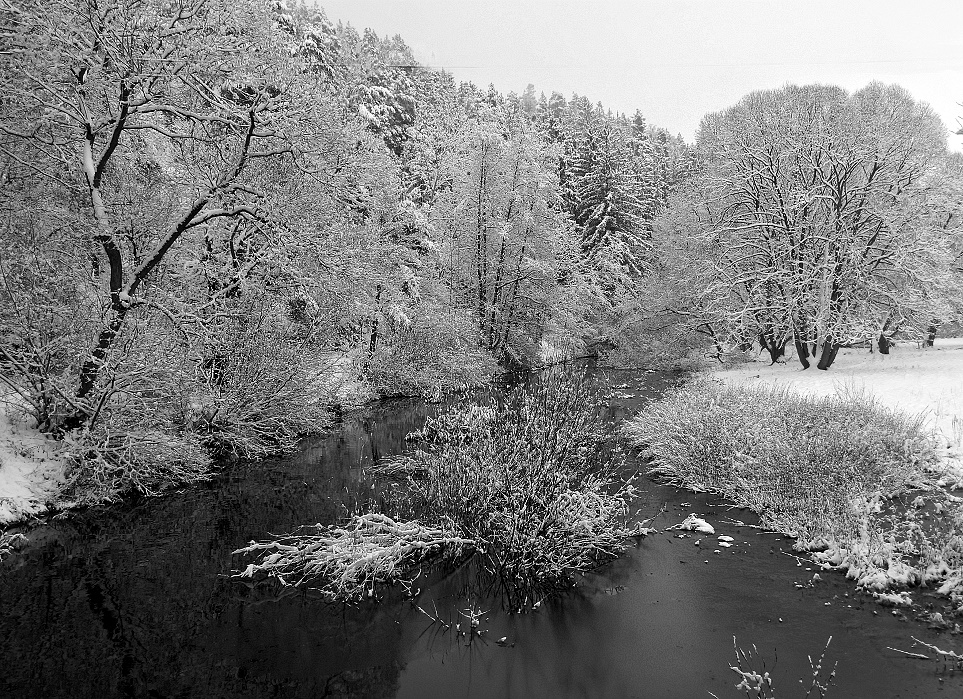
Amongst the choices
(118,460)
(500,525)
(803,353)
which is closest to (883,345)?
(803,353)

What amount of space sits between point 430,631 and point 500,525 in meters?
2.27

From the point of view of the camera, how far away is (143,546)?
942 cm

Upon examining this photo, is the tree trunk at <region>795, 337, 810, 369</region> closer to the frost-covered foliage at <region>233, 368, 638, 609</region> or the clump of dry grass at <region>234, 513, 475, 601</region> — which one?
the frost-covered foliage at <region>233, 368, 638, 609</region>

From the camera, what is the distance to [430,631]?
280 inches

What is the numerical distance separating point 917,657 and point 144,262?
14968 mm

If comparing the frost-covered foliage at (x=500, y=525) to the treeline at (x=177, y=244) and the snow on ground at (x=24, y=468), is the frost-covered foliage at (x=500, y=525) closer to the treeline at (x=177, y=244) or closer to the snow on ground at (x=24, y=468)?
the snow on ground at (x=24, y=468)

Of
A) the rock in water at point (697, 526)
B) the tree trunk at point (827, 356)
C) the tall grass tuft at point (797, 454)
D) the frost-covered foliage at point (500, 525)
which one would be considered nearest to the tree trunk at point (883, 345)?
the tree trunk at point (827, 356)

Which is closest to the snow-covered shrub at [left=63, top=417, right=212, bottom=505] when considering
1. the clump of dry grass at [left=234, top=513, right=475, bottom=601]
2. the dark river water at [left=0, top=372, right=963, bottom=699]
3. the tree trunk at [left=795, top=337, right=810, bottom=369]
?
the dark river water at [left=0, top=372, right=963, bottom=699]

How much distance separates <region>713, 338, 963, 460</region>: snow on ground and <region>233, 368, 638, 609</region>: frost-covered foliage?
23.9ft

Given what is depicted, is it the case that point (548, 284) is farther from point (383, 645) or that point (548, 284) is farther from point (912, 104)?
point (383, 645)

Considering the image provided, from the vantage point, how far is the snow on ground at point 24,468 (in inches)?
397

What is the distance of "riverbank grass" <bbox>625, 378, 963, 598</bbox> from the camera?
26.4 feet

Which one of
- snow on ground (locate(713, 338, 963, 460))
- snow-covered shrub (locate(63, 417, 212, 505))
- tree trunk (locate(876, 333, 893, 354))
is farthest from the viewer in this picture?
tree trunk (locate(876, 333, 893, 354))

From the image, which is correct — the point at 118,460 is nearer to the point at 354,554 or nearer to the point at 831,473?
the point at 354,554
